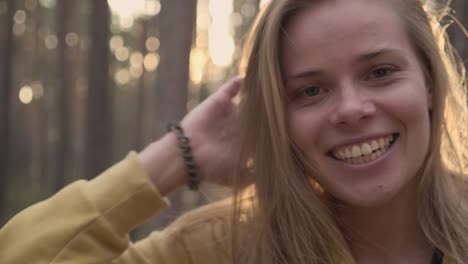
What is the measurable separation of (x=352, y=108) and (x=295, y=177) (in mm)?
327

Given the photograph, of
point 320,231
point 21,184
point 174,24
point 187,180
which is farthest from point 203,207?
point 21,184

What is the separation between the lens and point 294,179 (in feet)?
6.08

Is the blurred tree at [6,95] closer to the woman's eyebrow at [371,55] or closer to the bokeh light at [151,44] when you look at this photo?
the bokeh light at [151,44]

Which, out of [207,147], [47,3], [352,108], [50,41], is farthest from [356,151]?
[50,41]

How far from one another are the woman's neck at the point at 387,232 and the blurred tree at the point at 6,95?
1073cm

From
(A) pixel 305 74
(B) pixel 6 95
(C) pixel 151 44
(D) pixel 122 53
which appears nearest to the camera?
(A) pixel 305 74

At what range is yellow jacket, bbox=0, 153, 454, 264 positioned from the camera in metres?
1.80

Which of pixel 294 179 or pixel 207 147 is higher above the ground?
pixel 207 147

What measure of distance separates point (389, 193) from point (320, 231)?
269 mm

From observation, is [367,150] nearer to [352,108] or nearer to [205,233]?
[352,108]

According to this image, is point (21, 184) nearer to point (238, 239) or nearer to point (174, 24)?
point (174, 24)

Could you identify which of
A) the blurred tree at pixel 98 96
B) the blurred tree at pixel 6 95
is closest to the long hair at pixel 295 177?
the blurred tree at pixel 98 96

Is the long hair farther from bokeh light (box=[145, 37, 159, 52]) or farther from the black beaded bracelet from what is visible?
bokeh light (box=[145, 37, 159, 52])

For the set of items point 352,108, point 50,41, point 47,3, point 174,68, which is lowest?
point 50,41
